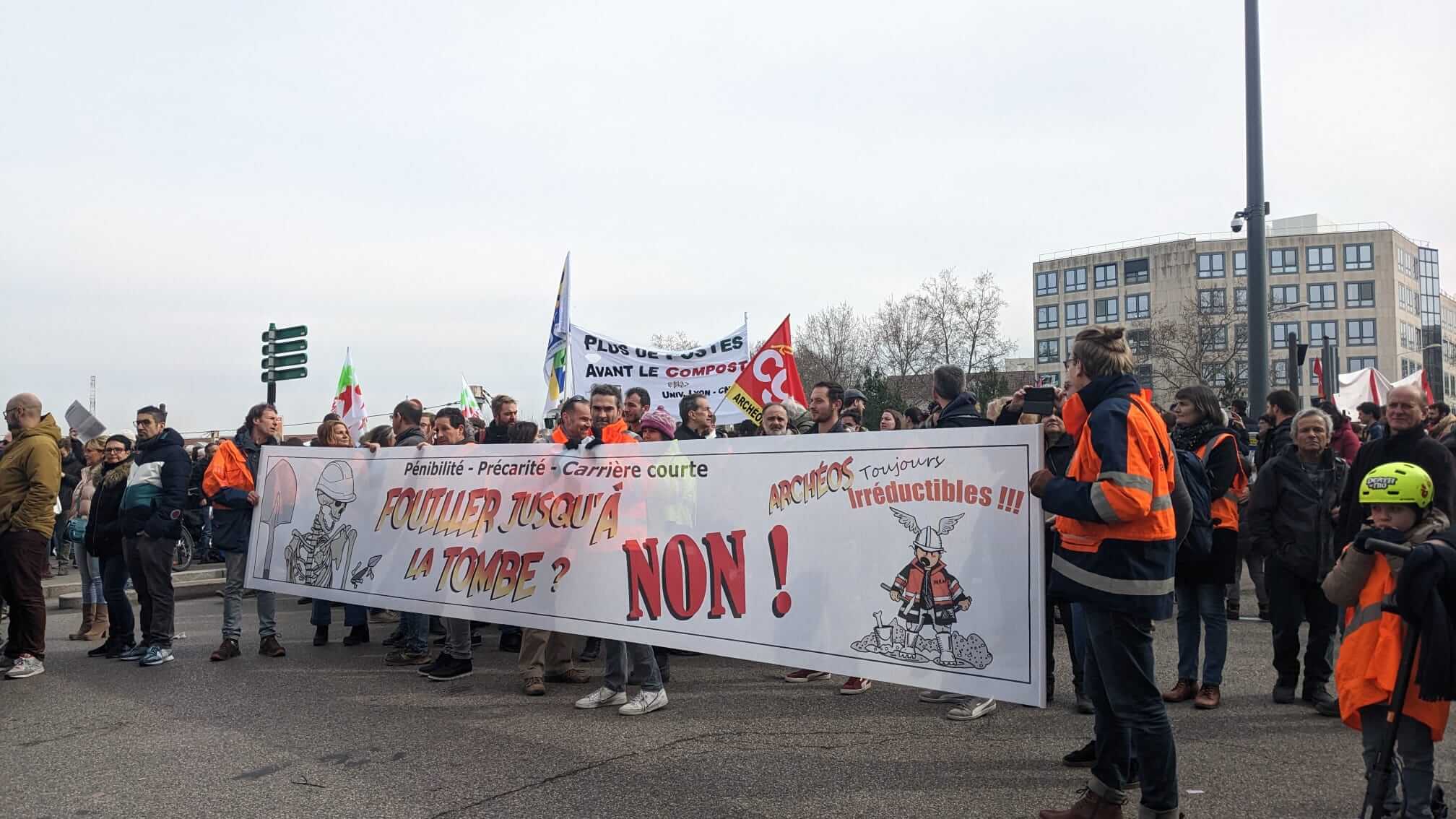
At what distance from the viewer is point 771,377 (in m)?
→ 12.7

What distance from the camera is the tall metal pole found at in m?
13.3

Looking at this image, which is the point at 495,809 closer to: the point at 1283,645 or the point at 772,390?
the point at 1283,645

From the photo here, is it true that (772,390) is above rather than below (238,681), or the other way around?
above

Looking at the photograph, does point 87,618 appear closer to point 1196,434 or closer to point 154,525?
point 154,525

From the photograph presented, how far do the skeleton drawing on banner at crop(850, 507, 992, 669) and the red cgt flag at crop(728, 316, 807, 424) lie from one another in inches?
282

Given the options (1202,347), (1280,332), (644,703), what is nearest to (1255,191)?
(644,703)

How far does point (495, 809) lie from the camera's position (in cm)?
465

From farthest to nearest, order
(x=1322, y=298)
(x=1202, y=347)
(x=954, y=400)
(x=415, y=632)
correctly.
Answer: (x=1322, y=298) < (x=1202, y=347) < (x=415, y=632) < (x=954, y=400)

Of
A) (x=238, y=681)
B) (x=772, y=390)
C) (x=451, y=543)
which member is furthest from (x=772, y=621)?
(x=772, y=390)

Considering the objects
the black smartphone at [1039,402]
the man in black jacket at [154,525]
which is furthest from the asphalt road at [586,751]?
the black smartphone at [1039,402]

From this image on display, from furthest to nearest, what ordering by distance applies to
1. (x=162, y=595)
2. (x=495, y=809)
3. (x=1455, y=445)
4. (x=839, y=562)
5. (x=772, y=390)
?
1. (x=772, y=390)
2. (x=162, y=595)
3. (x=1455, y=445)
4. (x=839, y=562)
5. (x=495, y=809)

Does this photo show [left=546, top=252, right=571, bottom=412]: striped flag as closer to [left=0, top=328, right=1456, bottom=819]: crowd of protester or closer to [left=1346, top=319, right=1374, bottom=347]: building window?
[left=0, top=328, right=1456, bottom=819]: crowd of protester

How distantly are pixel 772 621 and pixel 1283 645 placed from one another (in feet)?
10.3

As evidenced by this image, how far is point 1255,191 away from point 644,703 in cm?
1102
